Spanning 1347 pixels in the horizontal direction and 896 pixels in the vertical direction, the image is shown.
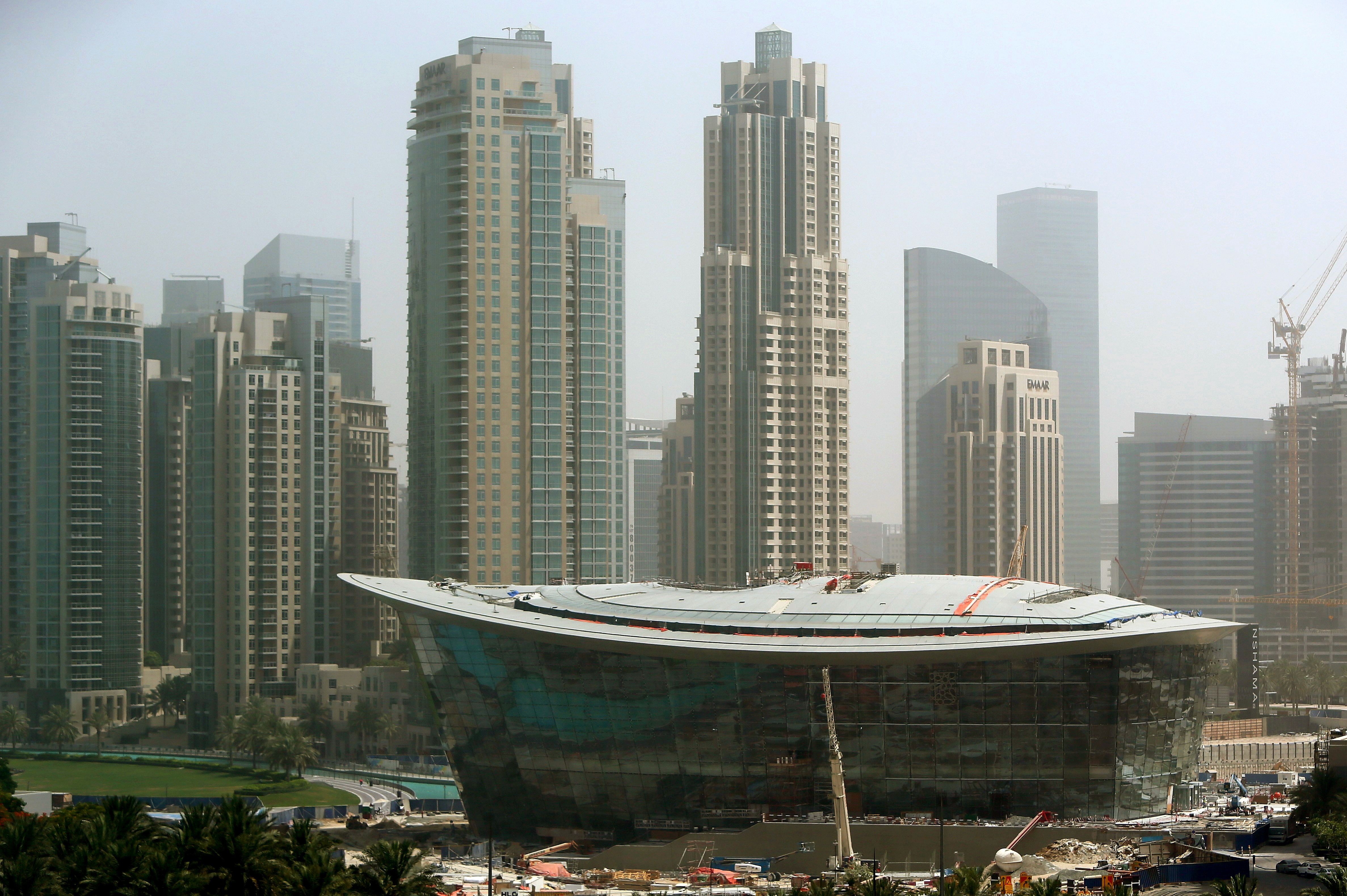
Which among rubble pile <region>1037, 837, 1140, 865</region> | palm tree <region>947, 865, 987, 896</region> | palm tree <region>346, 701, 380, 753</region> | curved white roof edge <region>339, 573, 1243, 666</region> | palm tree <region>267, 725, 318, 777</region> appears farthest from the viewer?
palm tree <region>346, 701, 380, 753</region>

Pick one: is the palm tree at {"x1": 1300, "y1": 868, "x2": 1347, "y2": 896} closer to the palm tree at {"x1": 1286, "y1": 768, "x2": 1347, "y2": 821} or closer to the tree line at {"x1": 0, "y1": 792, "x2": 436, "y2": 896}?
the tree line at {"x1": 0, "y1": 792, "x2": 436, "y2": 896}

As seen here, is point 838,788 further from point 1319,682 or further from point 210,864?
point 1319,682

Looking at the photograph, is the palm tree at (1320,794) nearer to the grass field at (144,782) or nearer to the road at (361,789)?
the road at (361,789)

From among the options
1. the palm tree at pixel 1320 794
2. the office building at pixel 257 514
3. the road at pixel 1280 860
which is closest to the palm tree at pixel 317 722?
the office building at pixel 257 514

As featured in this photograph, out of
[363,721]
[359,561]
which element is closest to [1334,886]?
[363,721]

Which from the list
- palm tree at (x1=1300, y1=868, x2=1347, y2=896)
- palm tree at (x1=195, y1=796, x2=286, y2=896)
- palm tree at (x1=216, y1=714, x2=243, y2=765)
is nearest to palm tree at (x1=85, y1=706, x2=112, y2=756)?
palm tree at (x1=216, y1=714, x2=243, y2=765)
